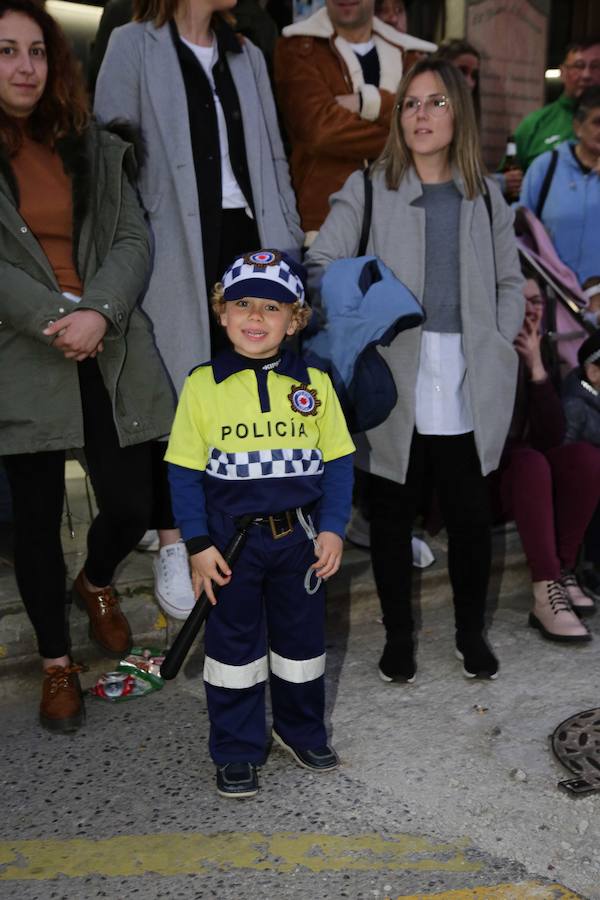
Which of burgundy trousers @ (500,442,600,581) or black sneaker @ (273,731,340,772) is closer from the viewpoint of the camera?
black sneaker @ (273,731,340,772)

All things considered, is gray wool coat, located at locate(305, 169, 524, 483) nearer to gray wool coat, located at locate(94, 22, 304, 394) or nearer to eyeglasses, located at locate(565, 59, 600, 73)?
gray wool coat, located at locate(94, 22, 304, 394)

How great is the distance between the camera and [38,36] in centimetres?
290

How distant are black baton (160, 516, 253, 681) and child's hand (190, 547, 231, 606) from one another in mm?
25

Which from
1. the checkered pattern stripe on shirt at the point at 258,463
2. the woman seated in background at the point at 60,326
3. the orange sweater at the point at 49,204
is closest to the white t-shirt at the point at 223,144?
the woman seated in background at the point at 60,326

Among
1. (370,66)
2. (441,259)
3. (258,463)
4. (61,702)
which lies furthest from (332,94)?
(61,702)

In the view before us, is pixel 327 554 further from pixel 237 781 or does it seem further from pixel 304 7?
pixel 304 7

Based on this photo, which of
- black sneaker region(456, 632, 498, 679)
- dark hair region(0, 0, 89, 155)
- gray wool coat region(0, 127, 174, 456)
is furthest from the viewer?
black sneaker region(456, 632, 498, 679)

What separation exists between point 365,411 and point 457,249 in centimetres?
72

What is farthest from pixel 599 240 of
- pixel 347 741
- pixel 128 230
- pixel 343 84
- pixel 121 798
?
pixel 121 798

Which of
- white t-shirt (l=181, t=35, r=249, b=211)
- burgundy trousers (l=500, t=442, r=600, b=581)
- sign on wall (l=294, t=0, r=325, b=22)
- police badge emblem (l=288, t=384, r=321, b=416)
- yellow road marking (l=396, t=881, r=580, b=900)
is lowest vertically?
yellow road marking (l=396, t=881, r=580, b=900)

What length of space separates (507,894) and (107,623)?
1.75 meters

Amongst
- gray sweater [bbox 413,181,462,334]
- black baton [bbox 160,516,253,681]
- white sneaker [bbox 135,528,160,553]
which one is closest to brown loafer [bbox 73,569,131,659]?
white sneaker [bbox 135,528,160,553]

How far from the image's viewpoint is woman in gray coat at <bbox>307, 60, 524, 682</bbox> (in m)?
3.22

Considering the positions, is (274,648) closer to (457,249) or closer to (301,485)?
(301,485)
